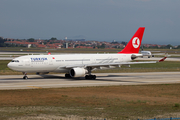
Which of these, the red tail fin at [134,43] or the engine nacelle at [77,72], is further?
the red tail fin at [134,43]

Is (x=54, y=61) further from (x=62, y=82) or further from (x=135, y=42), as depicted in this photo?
(x=135, y=42)

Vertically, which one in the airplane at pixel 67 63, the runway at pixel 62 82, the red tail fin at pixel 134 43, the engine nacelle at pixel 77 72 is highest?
the red tail fin at pixel 134 43

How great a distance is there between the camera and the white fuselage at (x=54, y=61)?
150 feet

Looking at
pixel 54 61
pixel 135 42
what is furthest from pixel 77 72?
pixel 135 42

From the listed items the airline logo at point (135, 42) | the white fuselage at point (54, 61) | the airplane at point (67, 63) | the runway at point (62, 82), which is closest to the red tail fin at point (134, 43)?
the airline logo at point (135, 42)

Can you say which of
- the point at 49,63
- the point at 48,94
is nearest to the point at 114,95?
the point at 48,94

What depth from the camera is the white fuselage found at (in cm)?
4578

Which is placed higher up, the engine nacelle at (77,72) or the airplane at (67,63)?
the airplane at (67,63)

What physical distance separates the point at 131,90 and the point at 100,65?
1334 cm

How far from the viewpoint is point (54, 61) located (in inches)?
1893

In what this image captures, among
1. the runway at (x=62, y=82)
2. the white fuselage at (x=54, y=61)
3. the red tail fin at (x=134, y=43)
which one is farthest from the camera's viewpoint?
the red tail fin at (x=134, y=43)

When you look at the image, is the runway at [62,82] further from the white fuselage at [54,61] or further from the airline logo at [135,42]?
the airline logo at [135,42]

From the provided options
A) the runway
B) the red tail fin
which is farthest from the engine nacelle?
the red tail fin

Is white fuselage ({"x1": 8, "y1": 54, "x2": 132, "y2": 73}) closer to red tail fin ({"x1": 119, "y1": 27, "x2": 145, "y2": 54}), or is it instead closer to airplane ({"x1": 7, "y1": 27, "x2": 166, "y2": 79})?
airplane ({"x1": 7, "y1": 27, "x2": 166, "y2": 79})
